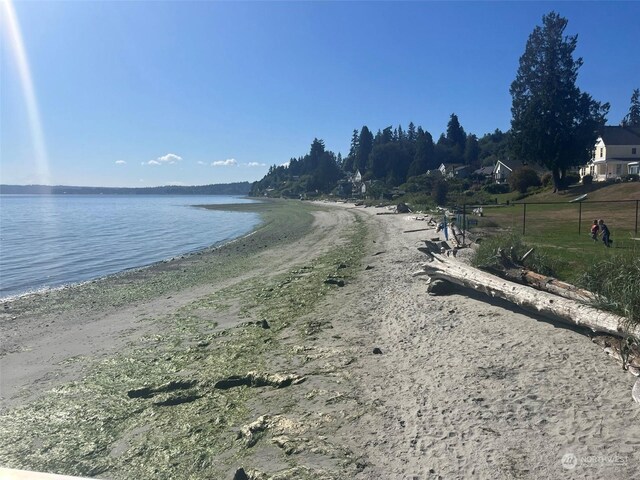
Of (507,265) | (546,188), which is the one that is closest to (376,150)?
(546,188)

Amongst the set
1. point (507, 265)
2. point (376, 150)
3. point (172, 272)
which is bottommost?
point (172, 272)

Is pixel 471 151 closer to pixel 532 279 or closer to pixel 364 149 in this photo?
pixel 364 149

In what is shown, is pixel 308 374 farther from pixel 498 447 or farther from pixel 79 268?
pixel 79 268

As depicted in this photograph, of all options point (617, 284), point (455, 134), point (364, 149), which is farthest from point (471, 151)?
point (617, 284)

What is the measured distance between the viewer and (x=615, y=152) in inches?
2623

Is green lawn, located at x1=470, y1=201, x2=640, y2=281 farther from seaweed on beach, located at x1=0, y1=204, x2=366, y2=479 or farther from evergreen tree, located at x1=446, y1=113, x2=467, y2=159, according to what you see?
evergreen tree, located at x1=446, y1=113, x2=467, y2=159

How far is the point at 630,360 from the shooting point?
619 centimetres

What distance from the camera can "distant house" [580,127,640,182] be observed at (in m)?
64.4

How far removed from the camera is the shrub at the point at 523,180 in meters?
58.6

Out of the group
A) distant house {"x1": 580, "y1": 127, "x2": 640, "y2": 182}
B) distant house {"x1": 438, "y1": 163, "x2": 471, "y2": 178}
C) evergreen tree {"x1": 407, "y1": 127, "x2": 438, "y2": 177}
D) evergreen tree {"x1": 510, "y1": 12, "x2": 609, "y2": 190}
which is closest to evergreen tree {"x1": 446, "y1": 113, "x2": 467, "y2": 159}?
evergreen tree {"x1": 407, "y1": 127, "x2": 438, "y2": 177}

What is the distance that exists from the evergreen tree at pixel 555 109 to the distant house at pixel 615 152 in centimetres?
1384

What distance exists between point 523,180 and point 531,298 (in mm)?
55217

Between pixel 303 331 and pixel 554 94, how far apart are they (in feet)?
173

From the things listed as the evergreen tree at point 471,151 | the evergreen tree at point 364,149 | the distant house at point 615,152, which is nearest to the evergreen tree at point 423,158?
the evergreen tree at point 471,151
